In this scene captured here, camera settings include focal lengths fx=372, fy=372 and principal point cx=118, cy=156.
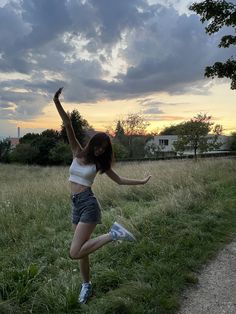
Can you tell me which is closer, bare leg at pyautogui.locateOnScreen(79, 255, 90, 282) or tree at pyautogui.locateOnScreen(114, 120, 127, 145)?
bare leg at pyautogui.locateOnScreen(79, 255, 90, 282)

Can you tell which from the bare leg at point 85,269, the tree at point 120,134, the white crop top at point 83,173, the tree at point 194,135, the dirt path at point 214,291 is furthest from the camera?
the tree at point 120,134

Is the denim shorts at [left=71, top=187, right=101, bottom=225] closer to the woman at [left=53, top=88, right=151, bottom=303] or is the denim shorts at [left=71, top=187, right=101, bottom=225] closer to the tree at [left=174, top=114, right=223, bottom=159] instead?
the woman at [left=53, top=88, right=151, bottom=303]

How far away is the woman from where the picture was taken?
12.6ft

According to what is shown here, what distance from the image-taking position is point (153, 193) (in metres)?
9.69

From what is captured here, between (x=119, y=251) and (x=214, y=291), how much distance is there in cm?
150

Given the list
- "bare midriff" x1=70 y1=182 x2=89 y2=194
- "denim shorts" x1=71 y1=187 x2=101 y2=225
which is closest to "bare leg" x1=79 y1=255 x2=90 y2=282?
"denim shorts" x1=71 y1=187 x2=101 y2=225

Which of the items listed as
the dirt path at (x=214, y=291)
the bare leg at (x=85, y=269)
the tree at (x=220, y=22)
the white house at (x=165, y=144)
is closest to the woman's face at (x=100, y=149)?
the bare leg at (x=85, y=269)

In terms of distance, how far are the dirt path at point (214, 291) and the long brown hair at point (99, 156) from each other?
5.54 feet

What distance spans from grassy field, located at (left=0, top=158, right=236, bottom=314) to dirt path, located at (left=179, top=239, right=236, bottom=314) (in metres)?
0.12

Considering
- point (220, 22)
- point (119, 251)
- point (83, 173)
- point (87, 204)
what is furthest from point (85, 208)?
point (220, 22)

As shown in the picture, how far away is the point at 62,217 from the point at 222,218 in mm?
3280

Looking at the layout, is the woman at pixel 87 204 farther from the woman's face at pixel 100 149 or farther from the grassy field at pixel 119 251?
the grassy field at pixel 119 251

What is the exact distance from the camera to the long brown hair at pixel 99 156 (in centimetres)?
399

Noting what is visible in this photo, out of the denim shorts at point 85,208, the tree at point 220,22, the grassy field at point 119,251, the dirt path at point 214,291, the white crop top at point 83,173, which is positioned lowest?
the dirt path at point 214,291
